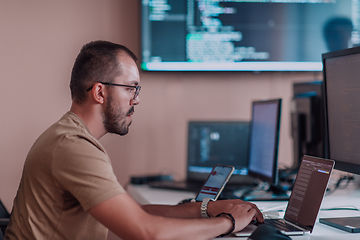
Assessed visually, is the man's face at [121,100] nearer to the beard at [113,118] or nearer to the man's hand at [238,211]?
the beard at [113,118]

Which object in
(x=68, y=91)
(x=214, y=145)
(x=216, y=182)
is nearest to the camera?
(x=216, y=182)

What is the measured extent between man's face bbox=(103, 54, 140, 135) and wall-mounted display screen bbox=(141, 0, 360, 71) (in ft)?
3.96

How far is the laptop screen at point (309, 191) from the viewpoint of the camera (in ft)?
3.90

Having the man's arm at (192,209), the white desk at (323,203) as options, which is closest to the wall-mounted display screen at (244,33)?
the white desk at (323,203)

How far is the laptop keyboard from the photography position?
1.19m

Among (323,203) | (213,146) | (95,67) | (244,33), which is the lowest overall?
(323,203)

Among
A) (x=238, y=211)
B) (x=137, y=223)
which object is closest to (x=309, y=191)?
(x=238, y=211)

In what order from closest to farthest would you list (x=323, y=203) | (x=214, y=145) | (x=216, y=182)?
(x=216, y=182), (x=323, y=203), (x=214, y=145)

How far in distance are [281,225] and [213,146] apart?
103 cm

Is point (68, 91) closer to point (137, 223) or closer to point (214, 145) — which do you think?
point (214, 145)

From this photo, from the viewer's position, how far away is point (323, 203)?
5.39 ft

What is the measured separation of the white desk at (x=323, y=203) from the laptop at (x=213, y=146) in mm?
280

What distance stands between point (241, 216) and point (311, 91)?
1.14m

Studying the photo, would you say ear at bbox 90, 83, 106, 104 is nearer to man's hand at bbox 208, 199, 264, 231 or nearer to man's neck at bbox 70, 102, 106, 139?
man's neck at bbox 70, 102, 106, 139
